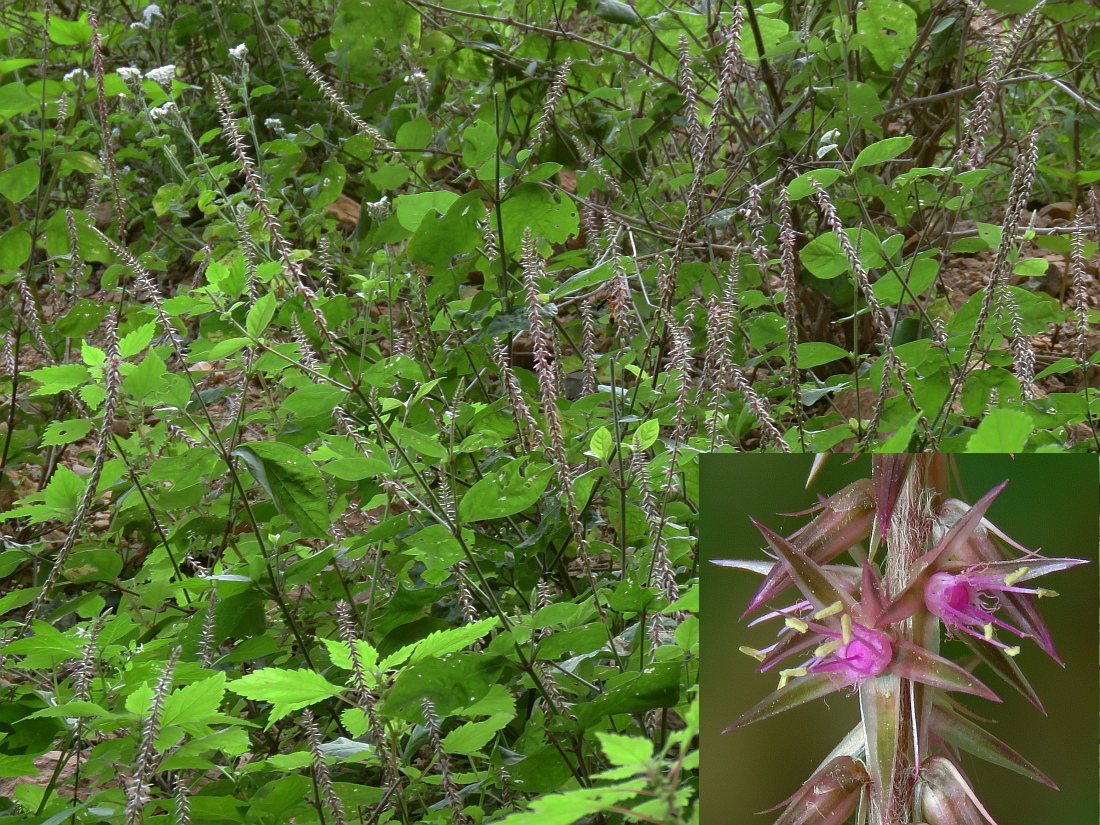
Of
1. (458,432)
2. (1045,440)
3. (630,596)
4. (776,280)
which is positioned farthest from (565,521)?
(776,280)

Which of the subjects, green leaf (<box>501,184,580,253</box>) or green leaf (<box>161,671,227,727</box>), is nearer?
green leaf (<box>161,671,227,727</box>)

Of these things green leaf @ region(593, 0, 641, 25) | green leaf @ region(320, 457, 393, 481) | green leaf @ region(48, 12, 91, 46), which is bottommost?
green leaf @ region(320, 457, 393, 481)

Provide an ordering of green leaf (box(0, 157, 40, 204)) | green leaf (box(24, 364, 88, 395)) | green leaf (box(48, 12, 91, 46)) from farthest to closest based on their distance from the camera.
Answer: green leaf (box(48, 12, 91, 46)) < green leaf (box(0, 157, 40, 204)) < green leaf (box(24, 364, 88, 395))

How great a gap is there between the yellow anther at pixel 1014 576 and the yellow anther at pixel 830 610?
124mm

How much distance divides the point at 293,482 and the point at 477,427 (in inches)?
19.5

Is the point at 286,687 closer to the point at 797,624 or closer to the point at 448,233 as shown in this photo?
the point at 797,624

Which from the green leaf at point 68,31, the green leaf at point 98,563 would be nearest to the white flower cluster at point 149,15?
the green leaf at point 68,31

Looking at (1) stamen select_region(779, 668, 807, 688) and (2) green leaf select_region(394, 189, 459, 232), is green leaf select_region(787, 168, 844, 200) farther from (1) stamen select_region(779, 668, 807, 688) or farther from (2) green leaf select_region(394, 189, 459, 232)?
(1) stamen select_region(779, 668, 807, 688)

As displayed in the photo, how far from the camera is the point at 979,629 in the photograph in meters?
0.79

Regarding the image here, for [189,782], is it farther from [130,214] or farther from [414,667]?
[130,214]

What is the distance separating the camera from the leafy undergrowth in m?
1.13

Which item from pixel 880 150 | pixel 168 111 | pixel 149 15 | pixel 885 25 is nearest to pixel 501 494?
pixel 880 150

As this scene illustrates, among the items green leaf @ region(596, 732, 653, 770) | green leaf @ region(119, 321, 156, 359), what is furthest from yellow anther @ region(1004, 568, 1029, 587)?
green leaf @ region(119, 321, 156, 359)

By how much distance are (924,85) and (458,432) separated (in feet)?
6.69
